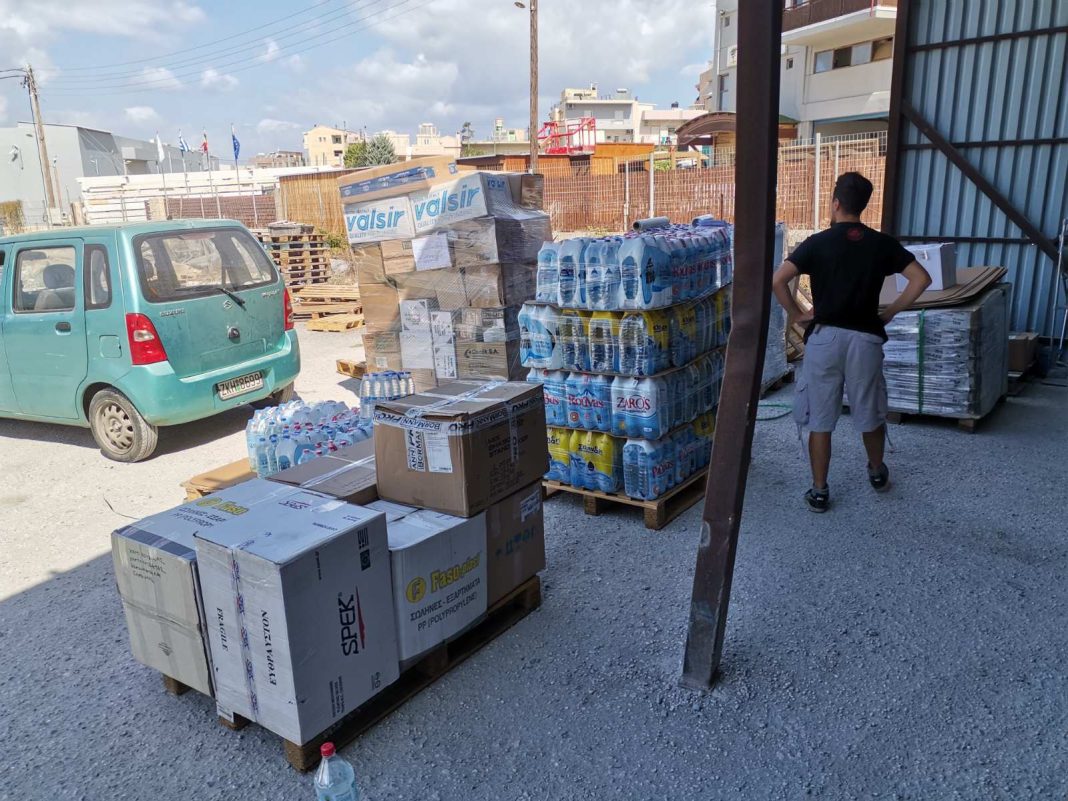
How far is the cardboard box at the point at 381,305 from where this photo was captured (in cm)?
737

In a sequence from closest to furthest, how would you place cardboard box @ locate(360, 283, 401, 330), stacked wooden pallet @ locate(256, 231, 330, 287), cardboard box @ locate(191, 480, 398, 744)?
cardboard box @ locate(191, 480, 398, 744) → cardboard box @ locate(360, 283, 401, 330) → stacked wooden pallet @ locate(256, 231, 330, 287)

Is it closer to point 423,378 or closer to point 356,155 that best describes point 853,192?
point 423,378

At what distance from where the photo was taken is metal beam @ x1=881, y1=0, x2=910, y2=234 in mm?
7883

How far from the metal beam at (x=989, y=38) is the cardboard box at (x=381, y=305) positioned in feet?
19.8

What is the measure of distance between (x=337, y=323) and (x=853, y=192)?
9.03 meters

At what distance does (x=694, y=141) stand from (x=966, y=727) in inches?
1119

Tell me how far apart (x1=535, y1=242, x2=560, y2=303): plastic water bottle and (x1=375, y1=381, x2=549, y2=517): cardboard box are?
131 cm

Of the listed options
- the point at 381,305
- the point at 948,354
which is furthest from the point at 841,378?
the point at 381,305

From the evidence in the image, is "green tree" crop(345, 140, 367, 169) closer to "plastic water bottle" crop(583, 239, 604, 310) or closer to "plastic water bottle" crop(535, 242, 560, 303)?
"plastic water bottle" crop(535, 242, 560, 303)

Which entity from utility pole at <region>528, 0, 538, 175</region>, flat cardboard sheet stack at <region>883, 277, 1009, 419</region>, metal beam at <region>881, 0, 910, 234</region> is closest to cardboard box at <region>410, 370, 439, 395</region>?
flat cardboard sheet stack at <region>883, 277, 1009, 419</region>

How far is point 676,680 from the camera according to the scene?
10.3ft

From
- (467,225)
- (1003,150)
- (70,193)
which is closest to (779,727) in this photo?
(467,225)

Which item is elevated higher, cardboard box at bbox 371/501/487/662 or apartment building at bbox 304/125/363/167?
apartment building at bbox 304/125/363/167

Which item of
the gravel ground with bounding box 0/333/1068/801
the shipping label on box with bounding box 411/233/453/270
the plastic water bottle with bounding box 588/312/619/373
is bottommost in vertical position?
the gravel ground with bounding box 0/333/1068/801
